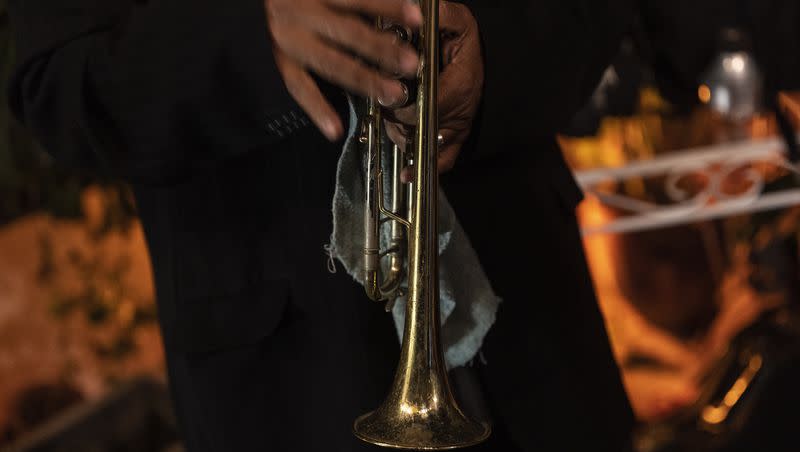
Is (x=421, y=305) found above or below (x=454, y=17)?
below

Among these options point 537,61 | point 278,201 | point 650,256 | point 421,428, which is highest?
point 537,61

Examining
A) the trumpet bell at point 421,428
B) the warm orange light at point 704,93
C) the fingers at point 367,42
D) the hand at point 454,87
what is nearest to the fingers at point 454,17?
the hand at point 454,87

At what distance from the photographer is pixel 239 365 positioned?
3.07 ft

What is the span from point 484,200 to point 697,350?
7.68 feet

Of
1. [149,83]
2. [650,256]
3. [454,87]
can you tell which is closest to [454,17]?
[454,87]

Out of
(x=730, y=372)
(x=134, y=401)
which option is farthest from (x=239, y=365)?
(x=134, y=401)

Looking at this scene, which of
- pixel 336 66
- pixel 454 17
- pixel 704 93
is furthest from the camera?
pixel 704 93

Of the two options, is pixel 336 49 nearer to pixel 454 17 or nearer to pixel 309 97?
pixel 309 97

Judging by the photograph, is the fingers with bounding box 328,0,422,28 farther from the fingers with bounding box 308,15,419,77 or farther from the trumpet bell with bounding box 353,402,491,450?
the trumpet bell with bounding box 353,402,491,450

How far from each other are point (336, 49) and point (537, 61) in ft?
1.05

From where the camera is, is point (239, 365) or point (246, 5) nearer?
point (246, 5)

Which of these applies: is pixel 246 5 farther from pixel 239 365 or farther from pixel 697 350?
pixel 697 350

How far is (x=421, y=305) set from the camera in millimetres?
801

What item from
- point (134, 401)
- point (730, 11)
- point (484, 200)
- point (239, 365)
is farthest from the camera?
point (134, 401)
